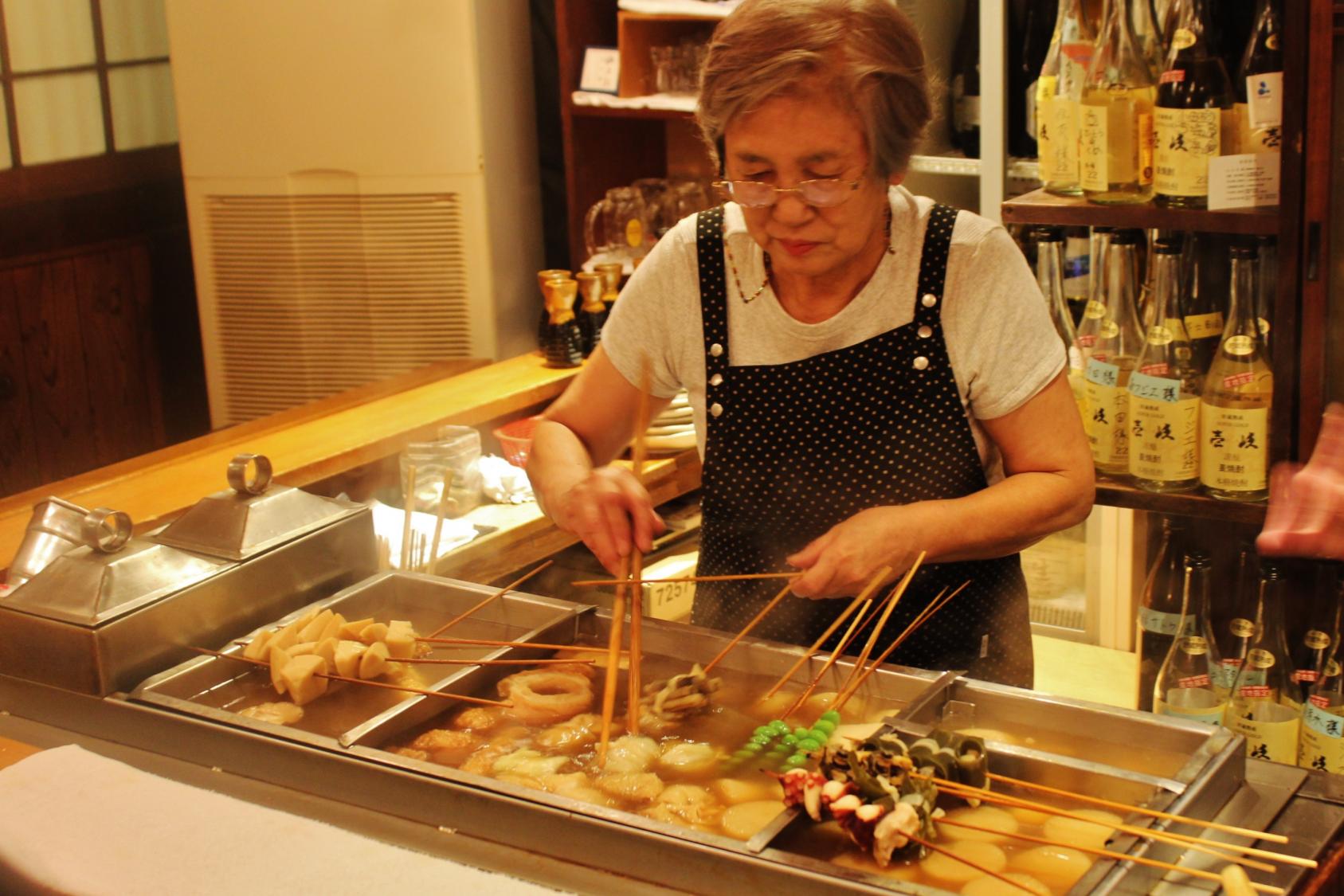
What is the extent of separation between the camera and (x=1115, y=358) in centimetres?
291

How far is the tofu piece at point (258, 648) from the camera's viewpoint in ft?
6.37

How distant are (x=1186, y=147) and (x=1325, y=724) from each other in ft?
3.50

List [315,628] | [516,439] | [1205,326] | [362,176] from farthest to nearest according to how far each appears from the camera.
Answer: [362,176] → [516,439] → [1205,326] → [315,628]

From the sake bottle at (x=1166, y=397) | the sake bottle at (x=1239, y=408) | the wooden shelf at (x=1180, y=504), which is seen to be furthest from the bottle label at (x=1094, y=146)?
the wooden shelf at (x=1180, y=504)

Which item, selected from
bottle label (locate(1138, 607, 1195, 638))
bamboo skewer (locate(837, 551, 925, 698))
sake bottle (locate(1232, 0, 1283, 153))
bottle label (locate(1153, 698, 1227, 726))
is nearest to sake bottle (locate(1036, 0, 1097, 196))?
sake bottle (locate(1232, 0, 1283, 153))

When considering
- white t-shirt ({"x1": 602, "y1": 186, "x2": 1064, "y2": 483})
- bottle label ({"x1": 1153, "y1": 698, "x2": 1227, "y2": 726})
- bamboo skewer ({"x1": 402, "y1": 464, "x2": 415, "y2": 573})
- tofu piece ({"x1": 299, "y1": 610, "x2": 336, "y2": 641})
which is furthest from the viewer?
bottle label ({"x1": 1153, "y1": 698, "x2": 1227, "y2": 726})

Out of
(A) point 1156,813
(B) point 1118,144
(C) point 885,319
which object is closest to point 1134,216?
(B) point 1118,144

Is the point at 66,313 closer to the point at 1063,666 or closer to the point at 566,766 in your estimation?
the point at 1063,666

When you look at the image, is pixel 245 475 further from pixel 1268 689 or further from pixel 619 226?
pixel 619 226

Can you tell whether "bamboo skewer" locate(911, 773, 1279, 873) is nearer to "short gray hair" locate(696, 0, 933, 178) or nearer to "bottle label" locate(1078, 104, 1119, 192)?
"short gray hair" locate(696, 0, 933, 178)

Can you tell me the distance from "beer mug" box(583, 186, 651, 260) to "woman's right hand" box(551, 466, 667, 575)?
7.43 ft

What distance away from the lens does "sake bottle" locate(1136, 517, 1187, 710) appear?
9.73ft

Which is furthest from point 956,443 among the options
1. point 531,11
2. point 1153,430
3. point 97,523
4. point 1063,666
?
point 531,11

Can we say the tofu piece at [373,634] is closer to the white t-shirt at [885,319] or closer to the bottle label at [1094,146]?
the white t-shirt at [885,319]
